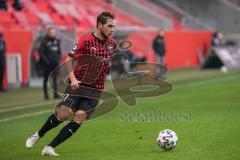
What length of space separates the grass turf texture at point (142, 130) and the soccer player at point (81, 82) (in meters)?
0.37

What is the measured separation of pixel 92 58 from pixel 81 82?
0.39 meters

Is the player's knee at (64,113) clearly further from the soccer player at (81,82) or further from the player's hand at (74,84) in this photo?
the player's hand at (74,84)

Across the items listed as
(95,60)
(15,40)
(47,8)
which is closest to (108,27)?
(95,60)

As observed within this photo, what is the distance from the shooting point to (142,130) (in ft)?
40.8

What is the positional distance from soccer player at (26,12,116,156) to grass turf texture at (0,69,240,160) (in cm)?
37

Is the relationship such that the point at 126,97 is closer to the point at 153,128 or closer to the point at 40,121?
the point at 40,121

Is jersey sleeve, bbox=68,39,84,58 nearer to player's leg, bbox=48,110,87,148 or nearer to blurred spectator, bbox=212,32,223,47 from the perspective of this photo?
player's leg, bbox=48,110,87,148

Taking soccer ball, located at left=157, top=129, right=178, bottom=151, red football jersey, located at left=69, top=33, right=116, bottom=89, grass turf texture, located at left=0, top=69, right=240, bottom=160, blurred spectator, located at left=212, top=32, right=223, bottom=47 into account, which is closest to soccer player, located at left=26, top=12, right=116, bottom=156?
red football jersey, located at left=69, top=33, right=116, bottom=89

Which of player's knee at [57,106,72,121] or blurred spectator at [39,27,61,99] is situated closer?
player's knee at [57,106,72,121]

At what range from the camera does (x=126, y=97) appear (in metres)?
19.4

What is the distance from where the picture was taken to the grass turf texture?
990 cm

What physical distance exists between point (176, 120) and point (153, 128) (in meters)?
1.12

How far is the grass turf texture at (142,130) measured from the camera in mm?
9898

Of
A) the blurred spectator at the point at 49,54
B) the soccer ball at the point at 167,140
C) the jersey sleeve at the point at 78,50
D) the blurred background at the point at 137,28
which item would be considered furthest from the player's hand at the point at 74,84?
the blurred background at the point at 137,28
